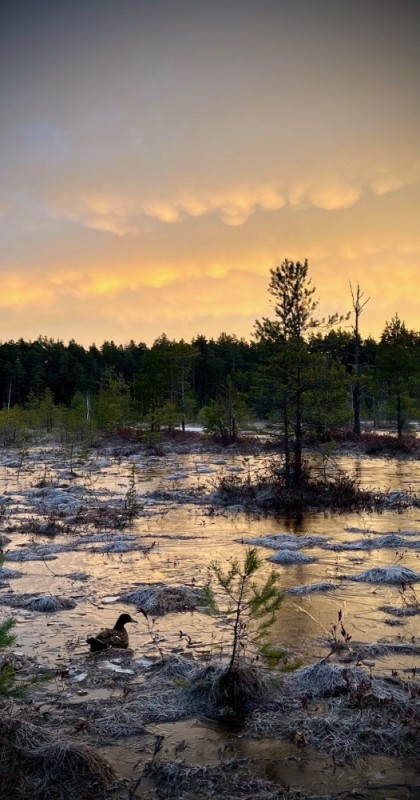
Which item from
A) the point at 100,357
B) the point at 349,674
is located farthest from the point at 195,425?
the point at 349,674

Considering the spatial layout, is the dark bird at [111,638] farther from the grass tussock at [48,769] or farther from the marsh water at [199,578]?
the grass tussock at [48,769]

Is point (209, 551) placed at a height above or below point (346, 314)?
below

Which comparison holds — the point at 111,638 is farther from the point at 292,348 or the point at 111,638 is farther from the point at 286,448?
the point at 292,348

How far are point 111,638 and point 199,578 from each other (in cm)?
337

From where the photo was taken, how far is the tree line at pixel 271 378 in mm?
20766

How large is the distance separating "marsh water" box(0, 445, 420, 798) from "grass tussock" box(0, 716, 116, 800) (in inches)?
13.8

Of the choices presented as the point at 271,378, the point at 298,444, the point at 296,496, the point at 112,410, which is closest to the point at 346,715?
the point at 296,496

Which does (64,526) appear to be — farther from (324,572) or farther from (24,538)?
(324,572)

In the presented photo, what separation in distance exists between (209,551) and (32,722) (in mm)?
Result: 7612

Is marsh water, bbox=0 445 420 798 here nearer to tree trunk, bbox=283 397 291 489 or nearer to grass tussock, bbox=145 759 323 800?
grass tussock, bbox=145 759 323 800

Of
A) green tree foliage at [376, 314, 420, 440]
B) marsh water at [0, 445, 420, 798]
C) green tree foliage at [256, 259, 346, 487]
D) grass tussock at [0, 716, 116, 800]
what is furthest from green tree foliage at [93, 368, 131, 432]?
grass tussock at [0, 716, 116, 800]

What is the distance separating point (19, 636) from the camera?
8.02 meters

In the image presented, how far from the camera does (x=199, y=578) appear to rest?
1084 centimetres

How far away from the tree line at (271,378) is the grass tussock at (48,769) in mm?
14887
